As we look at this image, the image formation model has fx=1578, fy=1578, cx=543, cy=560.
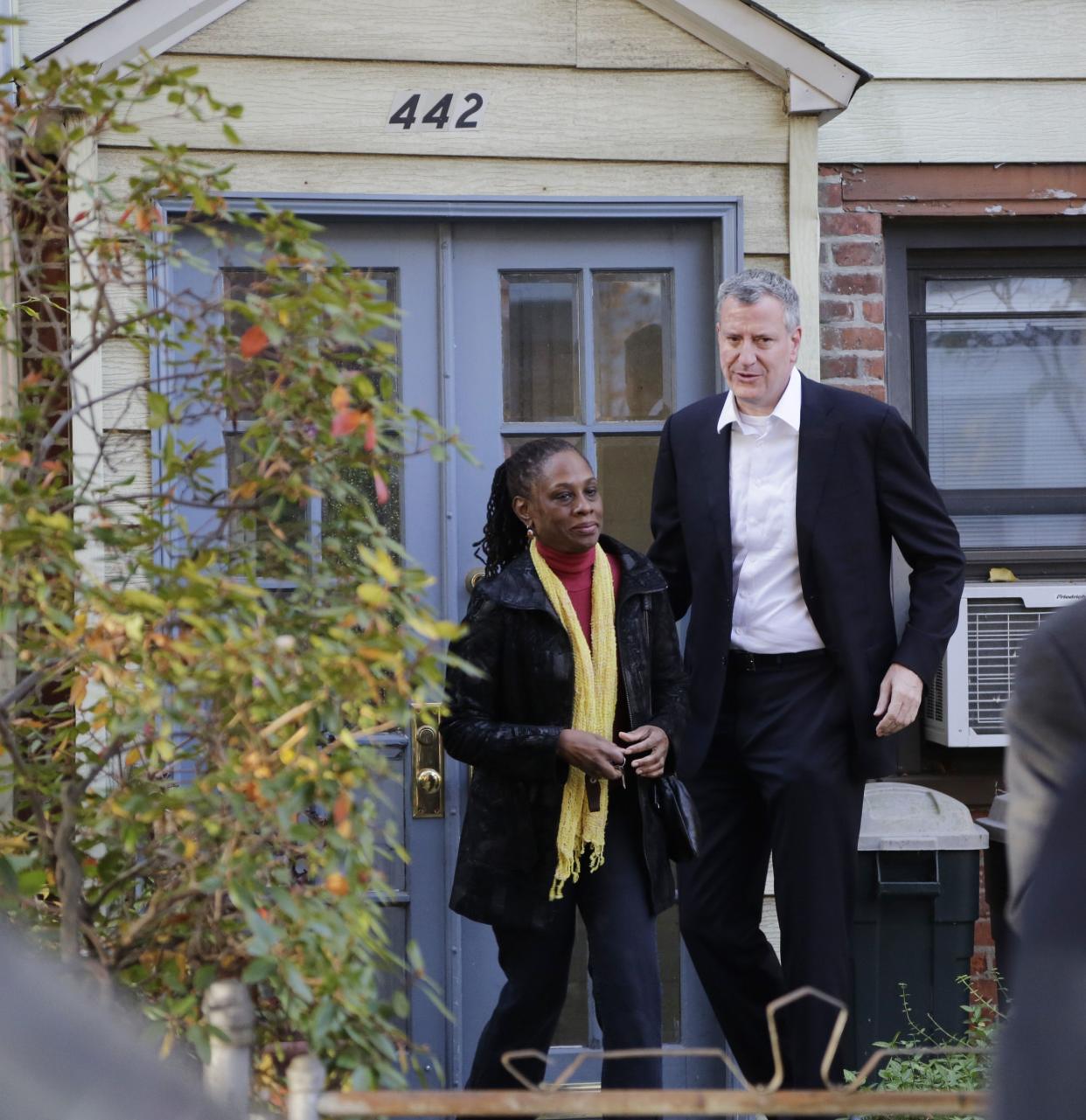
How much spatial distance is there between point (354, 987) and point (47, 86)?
4.47ft

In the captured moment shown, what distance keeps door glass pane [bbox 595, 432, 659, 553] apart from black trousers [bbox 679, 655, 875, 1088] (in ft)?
2.72

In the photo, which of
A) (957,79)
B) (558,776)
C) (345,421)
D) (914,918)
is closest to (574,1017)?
(914,918)

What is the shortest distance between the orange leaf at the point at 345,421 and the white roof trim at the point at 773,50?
2675 mm

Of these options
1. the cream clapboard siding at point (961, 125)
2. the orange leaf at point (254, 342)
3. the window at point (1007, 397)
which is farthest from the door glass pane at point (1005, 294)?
the orange leaf at point (254, 342)

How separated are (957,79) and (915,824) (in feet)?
7.49

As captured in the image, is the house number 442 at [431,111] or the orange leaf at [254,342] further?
the house number 442 at [431,111]

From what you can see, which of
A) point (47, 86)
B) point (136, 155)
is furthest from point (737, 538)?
point (47, 86)

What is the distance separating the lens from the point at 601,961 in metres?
3.59

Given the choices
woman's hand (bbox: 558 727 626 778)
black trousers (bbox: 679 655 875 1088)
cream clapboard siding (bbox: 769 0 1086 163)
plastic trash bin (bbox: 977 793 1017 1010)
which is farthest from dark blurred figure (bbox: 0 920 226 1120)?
cream clapboard siding (bbox: 769 0 1086 163)

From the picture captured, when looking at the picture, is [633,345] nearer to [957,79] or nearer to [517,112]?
[517,112]

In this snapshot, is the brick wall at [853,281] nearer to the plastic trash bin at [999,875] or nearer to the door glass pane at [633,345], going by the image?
the plastic trash bin at [999,875]

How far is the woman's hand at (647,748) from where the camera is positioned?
358 centimetres

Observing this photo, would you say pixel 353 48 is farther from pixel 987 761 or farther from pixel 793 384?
pixel 987 761

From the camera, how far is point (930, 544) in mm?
3971
